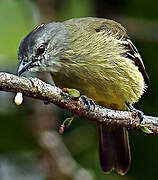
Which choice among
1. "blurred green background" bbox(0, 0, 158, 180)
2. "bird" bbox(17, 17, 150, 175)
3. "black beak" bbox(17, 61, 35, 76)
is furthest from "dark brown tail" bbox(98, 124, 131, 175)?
"black beak" bbox(17, 61, 35, 76)

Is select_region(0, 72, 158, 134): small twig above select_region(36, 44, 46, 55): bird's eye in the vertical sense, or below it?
above

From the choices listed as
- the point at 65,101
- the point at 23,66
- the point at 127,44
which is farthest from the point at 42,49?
the point at 65,101

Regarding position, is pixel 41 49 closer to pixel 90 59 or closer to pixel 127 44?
pixel 90 59

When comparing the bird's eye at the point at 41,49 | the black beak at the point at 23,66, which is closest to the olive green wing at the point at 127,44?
the bird's eye at the point at 41,49

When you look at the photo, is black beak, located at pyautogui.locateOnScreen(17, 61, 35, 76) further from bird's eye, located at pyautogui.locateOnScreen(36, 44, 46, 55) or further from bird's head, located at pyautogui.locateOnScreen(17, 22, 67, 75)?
bird's eye, located at pyautogui.locateOnScreen(36, 44, 46, 55)

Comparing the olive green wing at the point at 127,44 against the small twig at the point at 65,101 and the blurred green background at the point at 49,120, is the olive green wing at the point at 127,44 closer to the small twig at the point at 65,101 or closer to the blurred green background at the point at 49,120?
the blurred green background at the point at 49,120
